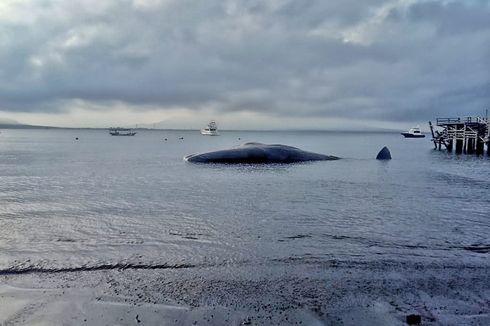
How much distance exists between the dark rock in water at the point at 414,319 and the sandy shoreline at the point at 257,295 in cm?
12

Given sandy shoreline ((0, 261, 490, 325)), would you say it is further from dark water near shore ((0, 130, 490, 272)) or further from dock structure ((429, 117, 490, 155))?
dock structure ((429, 117, 490, 155))

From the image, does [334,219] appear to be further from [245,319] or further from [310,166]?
[310,166]

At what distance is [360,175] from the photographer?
29453 mm

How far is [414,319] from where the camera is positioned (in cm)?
677

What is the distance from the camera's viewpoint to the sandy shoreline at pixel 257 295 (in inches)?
268

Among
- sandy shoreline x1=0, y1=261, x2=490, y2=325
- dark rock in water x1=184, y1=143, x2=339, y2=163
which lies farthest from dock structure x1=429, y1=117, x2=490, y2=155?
sandy shoreline x1=0, y1=261, x2=490, y2=325

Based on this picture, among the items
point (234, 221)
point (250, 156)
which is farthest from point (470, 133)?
point (234, 221)

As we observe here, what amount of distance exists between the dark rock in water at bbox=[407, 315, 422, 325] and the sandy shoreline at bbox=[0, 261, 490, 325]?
4.8 inches

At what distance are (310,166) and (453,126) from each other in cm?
4190

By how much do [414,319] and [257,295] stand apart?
2.64m

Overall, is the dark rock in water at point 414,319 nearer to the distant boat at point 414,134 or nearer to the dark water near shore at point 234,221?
the dark water near shore at point 234,221

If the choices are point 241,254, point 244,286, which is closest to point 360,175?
point 241,254

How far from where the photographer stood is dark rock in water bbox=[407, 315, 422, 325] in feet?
21.9

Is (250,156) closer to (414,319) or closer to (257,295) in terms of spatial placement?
(257,295)
